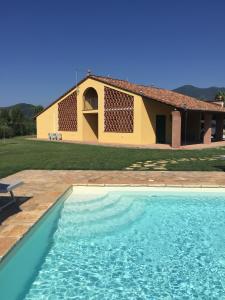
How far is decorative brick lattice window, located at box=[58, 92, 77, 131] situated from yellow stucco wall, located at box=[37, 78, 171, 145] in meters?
0.48

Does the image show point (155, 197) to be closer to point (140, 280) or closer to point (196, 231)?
point (196, 231)

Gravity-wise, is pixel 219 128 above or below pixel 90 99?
below

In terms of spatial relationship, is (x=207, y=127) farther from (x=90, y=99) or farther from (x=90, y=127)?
(x=90, y=127)

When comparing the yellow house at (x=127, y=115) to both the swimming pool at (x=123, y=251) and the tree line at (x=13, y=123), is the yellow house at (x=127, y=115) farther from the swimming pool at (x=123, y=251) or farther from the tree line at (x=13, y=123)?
the swimming pool at (x=123, y=251)

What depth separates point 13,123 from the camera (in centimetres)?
3772

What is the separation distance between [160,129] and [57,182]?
17874 mm

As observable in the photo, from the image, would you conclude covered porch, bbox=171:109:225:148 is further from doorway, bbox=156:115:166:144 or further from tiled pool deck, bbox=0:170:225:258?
tiled pool deck, bbox=0:170:225:258

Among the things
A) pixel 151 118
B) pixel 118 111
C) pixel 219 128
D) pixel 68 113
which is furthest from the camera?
pixel 68 113

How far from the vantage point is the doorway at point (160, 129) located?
87.5 feet

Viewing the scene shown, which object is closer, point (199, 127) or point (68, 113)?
point (199, 127)

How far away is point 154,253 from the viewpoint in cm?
587

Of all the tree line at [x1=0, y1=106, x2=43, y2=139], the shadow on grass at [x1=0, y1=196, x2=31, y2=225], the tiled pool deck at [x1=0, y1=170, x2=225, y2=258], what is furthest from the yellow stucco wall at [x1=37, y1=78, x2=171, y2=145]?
the shadow on grass at [x1=0, y1=196, x2=31, y2=225]

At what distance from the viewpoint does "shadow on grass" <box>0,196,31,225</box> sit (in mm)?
6646

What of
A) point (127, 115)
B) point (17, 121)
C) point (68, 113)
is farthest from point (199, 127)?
point (17, 121)
